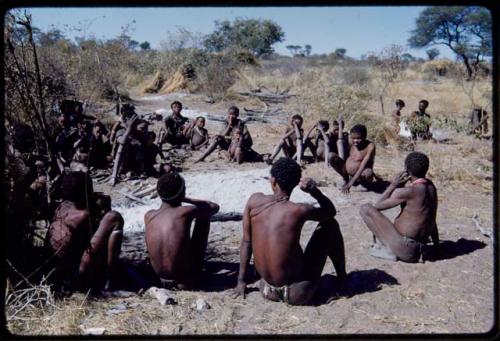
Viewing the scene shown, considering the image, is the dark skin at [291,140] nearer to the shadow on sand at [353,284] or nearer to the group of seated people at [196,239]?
the shadow on sand at [353,284]

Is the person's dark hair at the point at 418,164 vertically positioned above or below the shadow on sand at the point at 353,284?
above

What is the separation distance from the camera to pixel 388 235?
5.52 m

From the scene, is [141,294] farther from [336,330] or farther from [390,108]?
[390,108]

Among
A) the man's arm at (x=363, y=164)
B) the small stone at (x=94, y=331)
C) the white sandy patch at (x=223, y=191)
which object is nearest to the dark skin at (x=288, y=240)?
the small stone at (x=94, y=331)

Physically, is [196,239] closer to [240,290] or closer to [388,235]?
[240,290]

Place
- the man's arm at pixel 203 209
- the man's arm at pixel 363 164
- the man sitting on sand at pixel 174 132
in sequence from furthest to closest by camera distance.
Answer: the man sitting on sand at pixel 174 132 < the man's arm at pixel 363 164 < the man's arm at pixel 203 209

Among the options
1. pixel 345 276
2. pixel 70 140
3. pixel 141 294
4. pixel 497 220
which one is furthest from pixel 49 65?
pixel 497 220

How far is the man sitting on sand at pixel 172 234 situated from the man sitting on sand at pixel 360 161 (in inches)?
150

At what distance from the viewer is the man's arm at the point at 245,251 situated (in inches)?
181

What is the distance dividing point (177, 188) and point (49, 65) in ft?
18.6

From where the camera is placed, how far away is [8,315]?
164 inches

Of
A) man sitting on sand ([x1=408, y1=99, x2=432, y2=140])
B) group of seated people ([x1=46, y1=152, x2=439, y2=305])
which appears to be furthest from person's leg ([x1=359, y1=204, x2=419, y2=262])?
man sitting on sand ([x1=408, y1=99, x2=432, y2=140])

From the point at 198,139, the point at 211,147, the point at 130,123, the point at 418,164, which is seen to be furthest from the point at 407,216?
the point at 198,139

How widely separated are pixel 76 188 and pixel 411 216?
3199 mm
